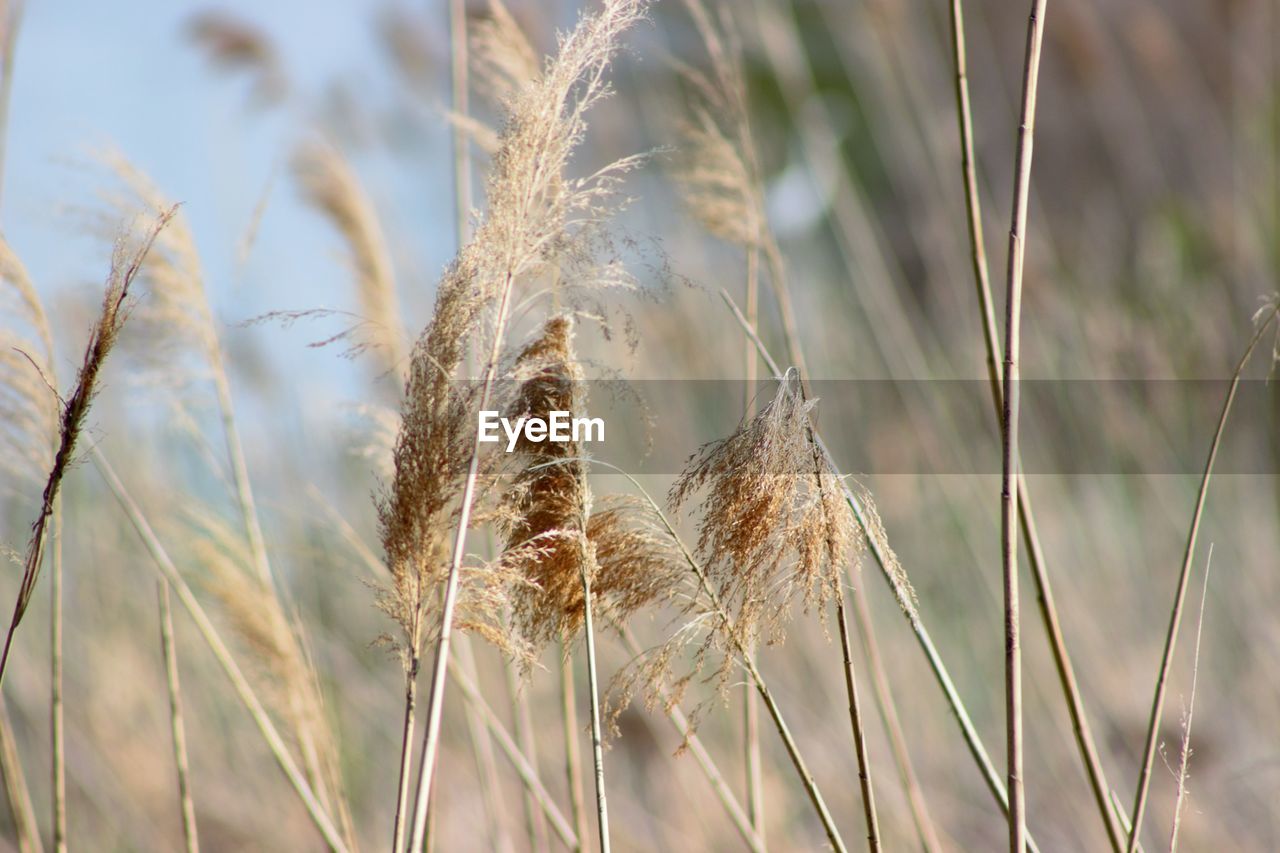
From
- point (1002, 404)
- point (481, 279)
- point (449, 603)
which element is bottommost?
point (449, 603)

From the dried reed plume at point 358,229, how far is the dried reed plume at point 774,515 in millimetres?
907

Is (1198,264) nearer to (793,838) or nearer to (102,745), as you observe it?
(793,838)

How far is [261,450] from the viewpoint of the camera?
2.76m

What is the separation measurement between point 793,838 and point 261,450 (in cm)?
164

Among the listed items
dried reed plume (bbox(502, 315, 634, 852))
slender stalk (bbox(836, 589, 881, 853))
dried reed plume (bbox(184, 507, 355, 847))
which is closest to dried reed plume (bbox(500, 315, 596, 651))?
dried reed plume (bbox(502, 315, 634, 852))

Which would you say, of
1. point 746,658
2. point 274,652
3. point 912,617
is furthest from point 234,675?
point 912,617

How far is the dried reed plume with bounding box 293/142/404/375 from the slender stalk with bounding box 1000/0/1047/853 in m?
1.05

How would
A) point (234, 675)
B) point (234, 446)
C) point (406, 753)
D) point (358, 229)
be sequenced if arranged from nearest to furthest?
point (406, 753)
point (234, 675)
point (234, 446)
point (358, 229)

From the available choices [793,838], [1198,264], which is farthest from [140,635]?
[1198,264]

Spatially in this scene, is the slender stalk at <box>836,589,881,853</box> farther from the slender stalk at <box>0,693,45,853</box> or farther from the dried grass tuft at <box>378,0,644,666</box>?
the slender stalk at <box>0,693,45,853</box>

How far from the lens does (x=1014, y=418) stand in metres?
0.71

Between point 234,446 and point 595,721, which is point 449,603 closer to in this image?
point 595,721

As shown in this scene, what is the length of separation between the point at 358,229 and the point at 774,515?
1.05m

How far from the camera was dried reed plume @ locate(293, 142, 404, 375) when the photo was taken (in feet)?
5.22
